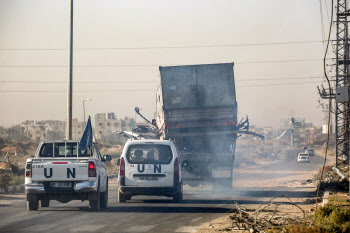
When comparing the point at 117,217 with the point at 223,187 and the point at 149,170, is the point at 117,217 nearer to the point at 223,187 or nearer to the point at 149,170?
the point at 149,170

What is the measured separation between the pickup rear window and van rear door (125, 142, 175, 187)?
1.24 meters

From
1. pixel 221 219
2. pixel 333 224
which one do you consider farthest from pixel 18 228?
pixel 333 224

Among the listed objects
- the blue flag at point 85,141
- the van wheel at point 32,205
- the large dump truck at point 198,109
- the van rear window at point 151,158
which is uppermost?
the large dump truck at point 198,109

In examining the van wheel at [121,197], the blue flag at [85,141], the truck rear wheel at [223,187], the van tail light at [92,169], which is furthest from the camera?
the truck rear wheel at [223,187]

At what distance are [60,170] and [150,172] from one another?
2802 millimetres

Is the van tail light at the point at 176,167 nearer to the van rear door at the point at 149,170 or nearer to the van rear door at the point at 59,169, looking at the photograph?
the van rear door at the point at 149,170

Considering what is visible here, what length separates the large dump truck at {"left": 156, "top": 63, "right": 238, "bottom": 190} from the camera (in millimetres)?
22375

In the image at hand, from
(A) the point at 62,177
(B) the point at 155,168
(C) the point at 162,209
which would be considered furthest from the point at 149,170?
(A) the point at 62,177

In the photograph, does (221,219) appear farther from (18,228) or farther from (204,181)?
(204,181)

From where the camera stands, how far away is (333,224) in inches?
347

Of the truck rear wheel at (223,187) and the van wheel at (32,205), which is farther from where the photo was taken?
the truck rear wheel at (223,187)

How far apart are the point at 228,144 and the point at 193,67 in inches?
130

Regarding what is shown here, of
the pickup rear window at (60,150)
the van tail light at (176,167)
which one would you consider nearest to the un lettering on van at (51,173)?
the pickup rear window at (60,150)

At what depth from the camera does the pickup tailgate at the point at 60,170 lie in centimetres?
1445
